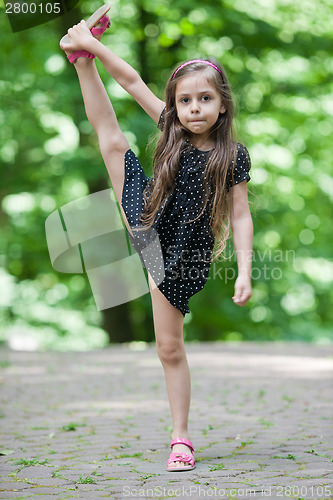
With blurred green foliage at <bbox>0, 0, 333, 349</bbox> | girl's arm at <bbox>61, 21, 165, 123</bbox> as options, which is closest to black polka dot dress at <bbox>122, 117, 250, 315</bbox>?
girl's arm at <bbox>61, 21, 165, 123</bbox>

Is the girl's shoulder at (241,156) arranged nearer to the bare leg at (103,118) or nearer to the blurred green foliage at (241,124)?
the bare leg at (103,118)

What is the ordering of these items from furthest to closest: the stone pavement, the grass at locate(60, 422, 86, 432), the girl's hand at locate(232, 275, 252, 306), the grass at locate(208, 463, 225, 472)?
the grass at locate(60, 422, 86, 432)
the grass at locate(208, 463, 225, 472)
the girl's hand at locate(232, 275, 252, 306)
the stone pavement

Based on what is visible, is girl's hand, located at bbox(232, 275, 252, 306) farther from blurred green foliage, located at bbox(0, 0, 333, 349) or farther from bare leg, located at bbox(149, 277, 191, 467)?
blurred green foliage, located at bbox(0, 0, 333, 349)

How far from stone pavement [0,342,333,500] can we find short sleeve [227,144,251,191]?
1.26 m

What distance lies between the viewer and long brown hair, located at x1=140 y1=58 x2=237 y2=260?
114 inches

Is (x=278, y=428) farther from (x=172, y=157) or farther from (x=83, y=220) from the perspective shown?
(x=83, y=220)

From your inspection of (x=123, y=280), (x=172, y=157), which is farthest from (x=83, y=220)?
(x=172, y=157)

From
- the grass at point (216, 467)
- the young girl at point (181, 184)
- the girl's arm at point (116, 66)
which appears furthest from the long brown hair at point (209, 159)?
the grass at point (216, 467)

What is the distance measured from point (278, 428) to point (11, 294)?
37.7 feet

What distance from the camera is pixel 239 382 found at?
19.0 ft

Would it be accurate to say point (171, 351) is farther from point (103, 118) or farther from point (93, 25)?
point (93, 25)

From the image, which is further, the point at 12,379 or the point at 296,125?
the point at 296,125

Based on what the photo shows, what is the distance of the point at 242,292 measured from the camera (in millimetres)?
2725

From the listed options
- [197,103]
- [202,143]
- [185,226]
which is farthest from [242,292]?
[197,103]
